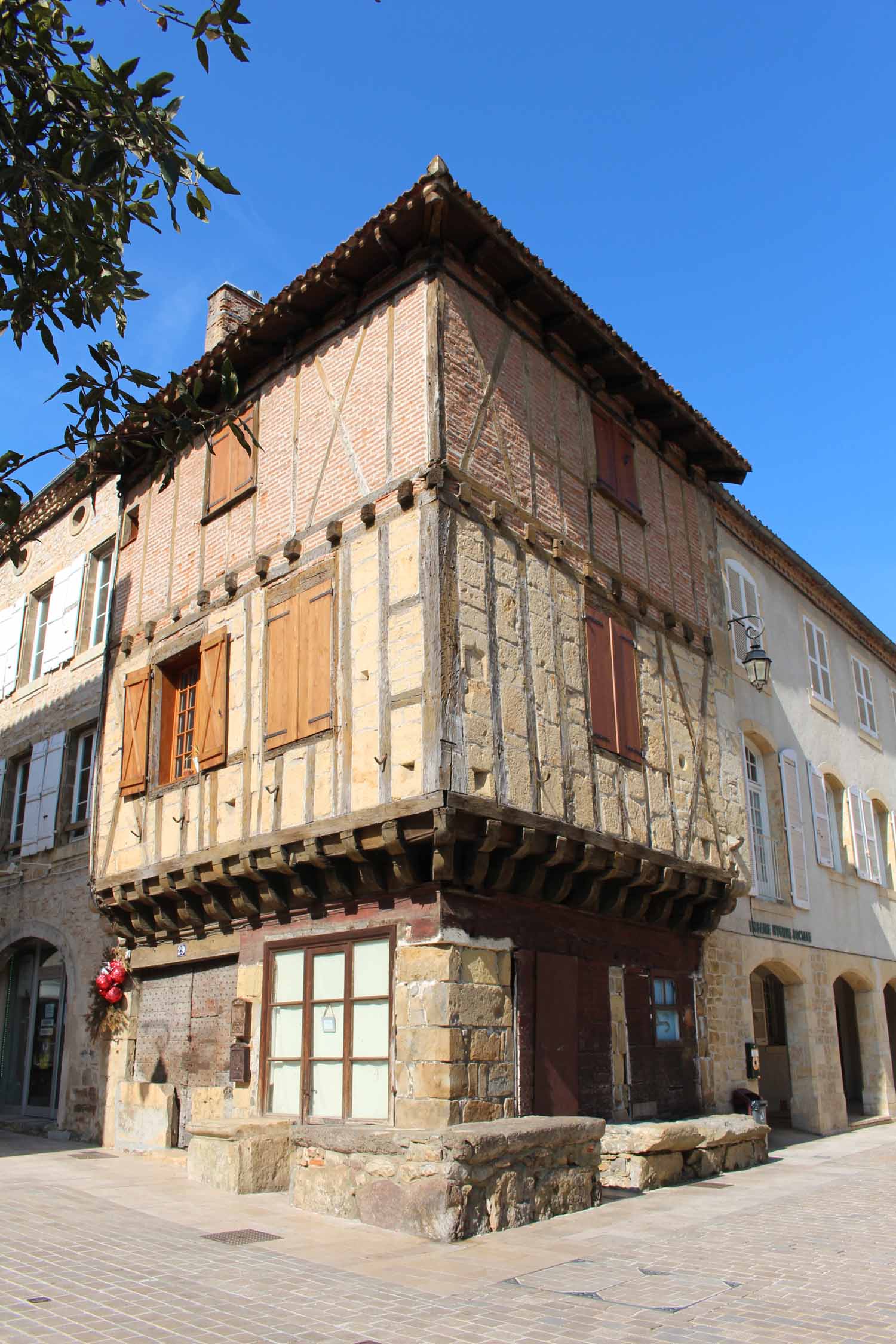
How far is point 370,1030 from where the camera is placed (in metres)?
7.69

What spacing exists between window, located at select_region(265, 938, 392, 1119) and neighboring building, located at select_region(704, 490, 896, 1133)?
426 cm

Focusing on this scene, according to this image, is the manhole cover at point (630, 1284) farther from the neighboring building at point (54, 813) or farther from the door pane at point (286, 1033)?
the neighboring building at point (54, 813)

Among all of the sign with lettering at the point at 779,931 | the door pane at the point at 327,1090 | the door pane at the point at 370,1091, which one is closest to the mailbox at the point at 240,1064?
the door pane at the point at 327,1090

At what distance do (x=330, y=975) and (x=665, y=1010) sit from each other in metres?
3.51

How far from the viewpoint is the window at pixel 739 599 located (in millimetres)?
12492

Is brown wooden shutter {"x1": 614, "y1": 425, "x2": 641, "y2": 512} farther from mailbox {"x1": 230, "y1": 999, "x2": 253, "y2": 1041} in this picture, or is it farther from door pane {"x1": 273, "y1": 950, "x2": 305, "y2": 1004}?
mailbox {"x1": 230, "y1": 999, "x2": 253, "y2": 1041}

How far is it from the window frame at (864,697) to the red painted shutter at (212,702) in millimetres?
10350

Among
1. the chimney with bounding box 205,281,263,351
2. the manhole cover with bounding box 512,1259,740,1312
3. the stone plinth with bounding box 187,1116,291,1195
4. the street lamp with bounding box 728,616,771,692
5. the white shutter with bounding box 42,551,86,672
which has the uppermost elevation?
the chimney with bounding box 205,281,263,351

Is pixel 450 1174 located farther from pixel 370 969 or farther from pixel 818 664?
pixel 818 664

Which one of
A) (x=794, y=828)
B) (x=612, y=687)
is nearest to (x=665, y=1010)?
(x=612, y=687)

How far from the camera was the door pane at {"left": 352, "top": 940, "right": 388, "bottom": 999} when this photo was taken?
7695 millimetres

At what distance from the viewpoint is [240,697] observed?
927 centimetres

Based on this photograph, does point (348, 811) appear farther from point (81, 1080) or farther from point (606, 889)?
point (81, 1080)

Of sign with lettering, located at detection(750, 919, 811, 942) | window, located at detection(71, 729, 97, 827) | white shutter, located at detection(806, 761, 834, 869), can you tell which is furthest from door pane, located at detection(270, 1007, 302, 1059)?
white shutter, located at detection(806, 761, 834, 869)
